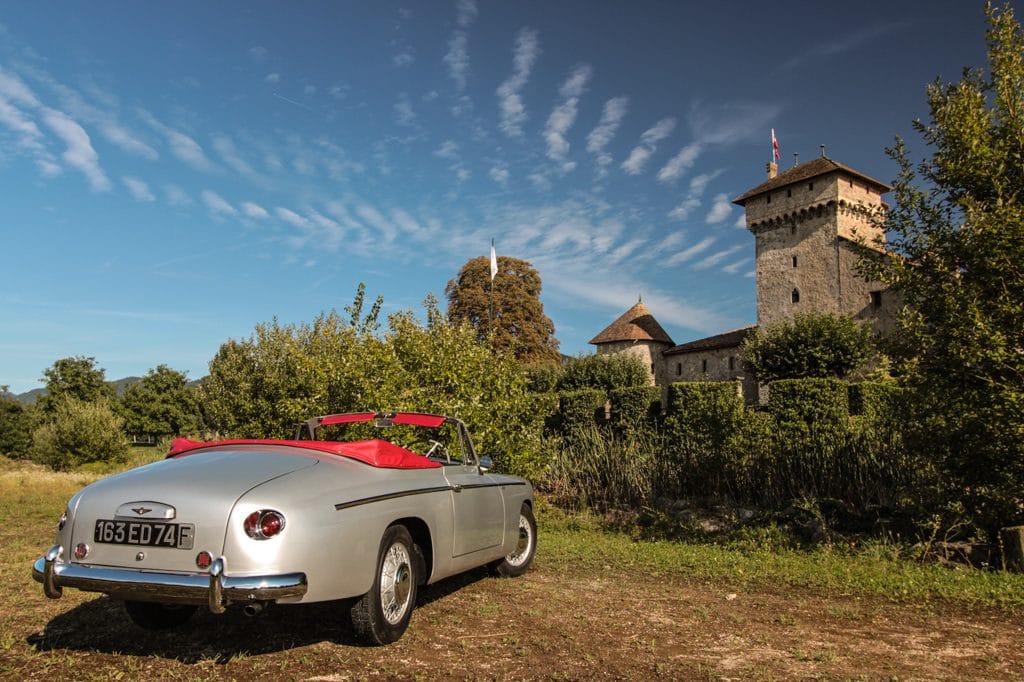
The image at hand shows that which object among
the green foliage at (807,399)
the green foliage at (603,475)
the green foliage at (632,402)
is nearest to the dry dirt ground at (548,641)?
the green foliage at (603,475)

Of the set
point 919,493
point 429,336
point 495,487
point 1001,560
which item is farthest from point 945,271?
point 429,336

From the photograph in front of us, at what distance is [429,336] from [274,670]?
8.09 meters

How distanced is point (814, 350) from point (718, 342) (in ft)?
49.3

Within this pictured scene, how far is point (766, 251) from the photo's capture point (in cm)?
5359

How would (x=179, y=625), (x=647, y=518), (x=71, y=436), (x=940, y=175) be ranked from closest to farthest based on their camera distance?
(x=179, y=625) → (x=940, y=175) → (x=647, y=518) → (x=71, y=436)

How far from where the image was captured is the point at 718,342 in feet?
176

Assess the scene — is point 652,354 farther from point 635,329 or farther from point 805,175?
point 805,175

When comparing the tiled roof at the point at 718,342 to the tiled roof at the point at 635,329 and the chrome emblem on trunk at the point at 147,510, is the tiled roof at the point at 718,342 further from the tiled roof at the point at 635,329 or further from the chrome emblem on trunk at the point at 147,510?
the chrome emblem on trunk at the point at 147,510

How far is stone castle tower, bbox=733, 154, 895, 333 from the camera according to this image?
157 ft

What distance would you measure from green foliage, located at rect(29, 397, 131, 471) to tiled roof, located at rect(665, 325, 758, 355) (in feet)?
132

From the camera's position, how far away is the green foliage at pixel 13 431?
1992 inches

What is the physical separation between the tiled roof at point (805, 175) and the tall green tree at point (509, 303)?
18399 mm

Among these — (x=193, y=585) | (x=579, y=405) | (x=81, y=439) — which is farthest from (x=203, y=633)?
(x=579, y=405)

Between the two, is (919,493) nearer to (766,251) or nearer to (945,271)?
(945,271)
